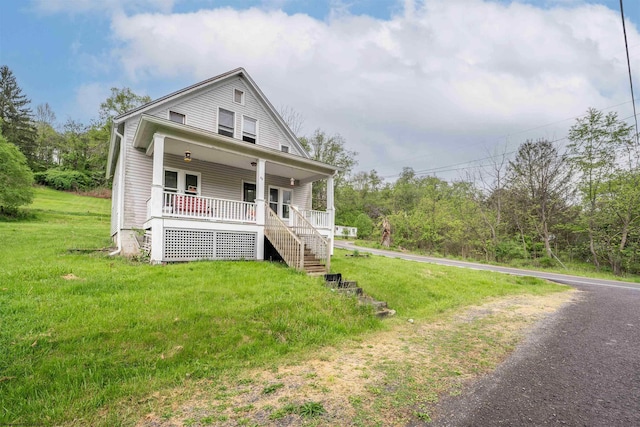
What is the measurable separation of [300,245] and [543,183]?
20352 millimetres

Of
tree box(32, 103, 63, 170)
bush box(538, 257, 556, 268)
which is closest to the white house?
bush box(538, 257, 556, 268)

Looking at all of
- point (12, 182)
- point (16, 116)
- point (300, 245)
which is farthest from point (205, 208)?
point (16, 116)

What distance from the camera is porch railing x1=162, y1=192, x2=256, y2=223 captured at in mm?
8359

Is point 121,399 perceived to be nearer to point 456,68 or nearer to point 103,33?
point 103,33

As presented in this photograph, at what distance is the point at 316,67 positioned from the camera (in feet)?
63.2

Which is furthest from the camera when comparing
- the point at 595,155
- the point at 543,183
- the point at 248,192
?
the point at 543,183

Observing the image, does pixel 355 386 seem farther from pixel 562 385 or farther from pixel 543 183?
pixel 543 183

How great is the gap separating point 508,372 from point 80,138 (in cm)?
5877

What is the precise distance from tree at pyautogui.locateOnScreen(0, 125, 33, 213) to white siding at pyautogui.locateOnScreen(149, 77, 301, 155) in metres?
17.5

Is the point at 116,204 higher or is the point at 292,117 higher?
the point at 292,117

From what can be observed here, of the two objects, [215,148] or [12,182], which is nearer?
[215,148]

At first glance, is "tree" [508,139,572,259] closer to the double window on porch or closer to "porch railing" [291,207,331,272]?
the double window on porch

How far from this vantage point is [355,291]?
23.2 feet

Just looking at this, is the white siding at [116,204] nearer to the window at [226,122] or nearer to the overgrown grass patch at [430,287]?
the window at [226,122]
